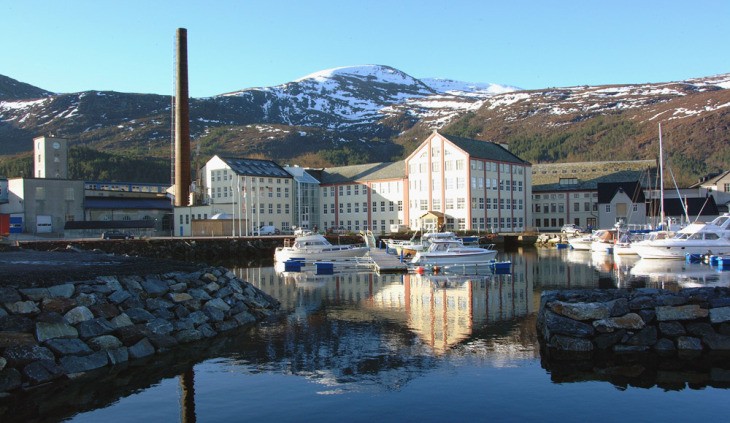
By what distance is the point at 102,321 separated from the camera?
744 inches

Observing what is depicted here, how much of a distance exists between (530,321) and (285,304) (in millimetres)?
11443

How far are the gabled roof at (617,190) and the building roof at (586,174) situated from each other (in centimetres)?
304

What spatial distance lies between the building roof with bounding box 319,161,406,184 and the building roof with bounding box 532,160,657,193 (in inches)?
1047

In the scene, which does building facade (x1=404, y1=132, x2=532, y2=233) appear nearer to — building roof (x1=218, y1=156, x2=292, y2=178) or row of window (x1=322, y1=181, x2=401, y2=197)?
row of window (x1=322, y1=181, x2=401, y2=197)

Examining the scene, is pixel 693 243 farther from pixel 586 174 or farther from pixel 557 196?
pixel 586 174

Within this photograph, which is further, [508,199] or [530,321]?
[508,199]

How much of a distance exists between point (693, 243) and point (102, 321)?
50248 mm

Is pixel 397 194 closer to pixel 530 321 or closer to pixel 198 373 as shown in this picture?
pixel 530 321

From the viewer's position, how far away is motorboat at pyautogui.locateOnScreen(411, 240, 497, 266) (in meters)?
47.3

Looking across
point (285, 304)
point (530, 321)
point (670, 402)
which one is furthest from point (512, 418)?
point (285, 304)

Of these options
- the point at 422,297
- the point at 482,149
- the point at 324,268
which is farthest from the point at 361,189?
the point at 422,297

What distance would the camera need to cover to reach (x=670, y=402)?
1451 centimetres

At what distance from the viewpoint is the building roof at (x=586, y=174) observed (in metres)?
108

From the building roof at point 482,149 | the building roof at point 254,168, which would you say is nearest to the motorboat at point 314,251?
the building roof at point 482,149
